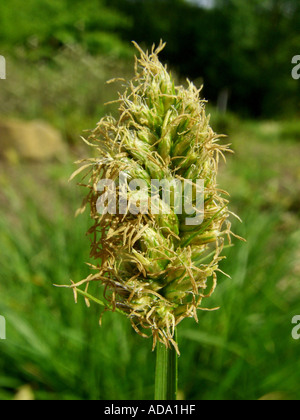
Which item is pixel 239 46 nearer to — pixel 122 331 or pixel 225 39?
pixel 225 39

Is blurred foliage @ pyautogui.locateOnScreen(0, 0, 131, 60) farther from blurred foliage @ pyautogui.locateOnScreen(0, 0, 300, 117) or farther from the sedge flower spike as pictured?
the sedge flower spike

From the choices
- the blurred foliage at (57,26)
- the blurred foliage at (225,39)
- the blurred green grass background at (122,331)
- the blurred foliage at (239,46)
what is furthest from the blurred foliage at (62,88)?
the blurred green grass background at (122,331)

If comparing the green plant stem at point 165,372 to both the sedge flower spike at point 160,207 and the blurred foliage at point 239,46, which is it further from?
the blurred foliage at point 239,46

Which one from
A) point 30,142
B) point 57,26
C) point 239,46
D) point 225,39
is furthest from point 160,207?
point 225,39

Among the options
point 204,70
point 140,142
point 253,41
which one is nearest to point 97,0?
point 204,70

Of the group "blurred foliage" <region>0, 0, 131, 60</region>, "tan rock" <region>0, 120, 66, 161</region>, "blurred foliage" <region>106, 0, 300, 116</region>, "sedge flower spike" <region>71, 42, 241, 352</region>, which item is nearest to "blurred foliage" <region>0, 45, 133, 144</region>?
"blurred foliage" <region>0, 0, 131, 60</region>

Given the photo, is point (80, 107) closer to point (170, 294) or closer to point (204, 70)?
point (204, 70)
